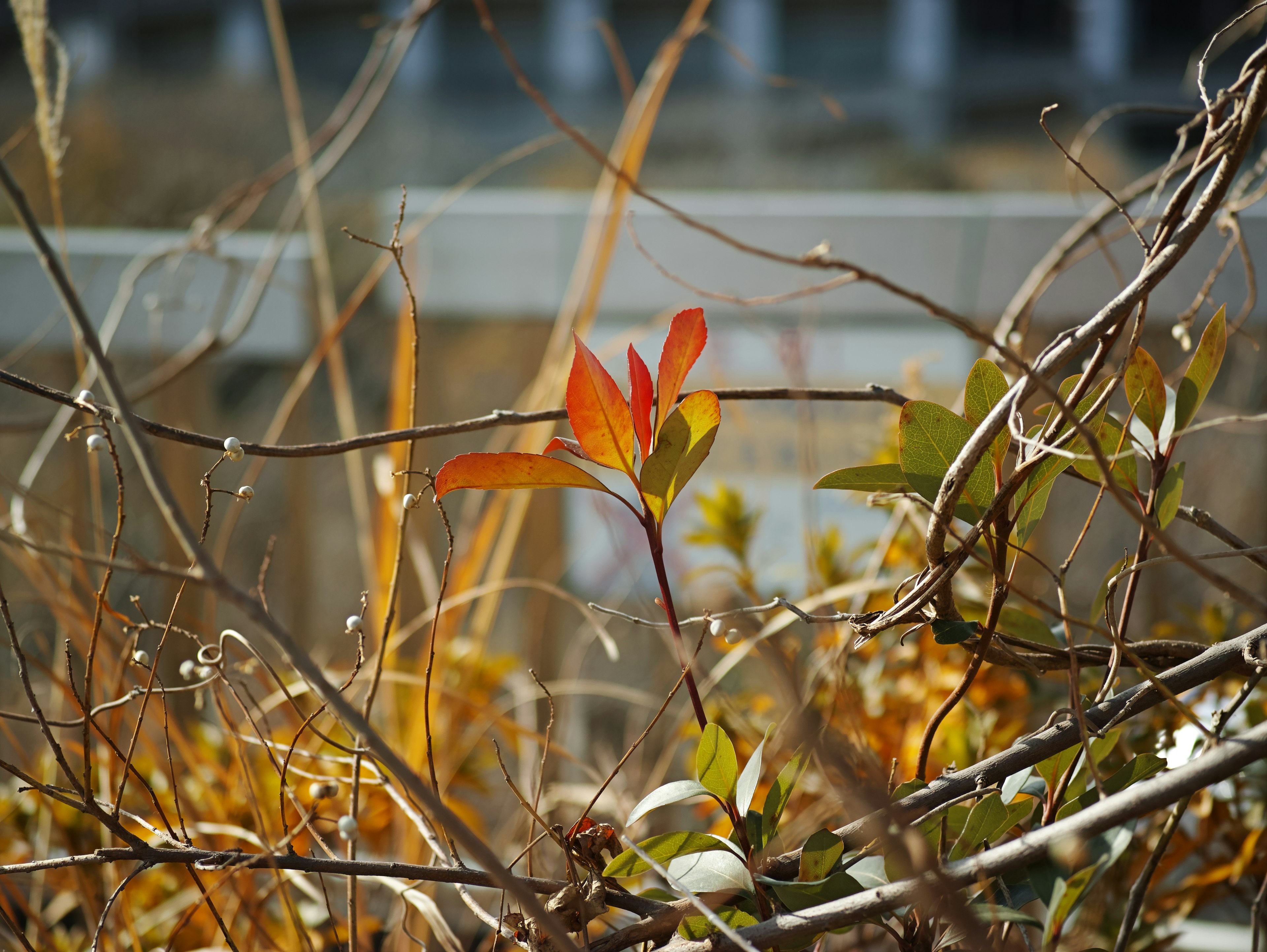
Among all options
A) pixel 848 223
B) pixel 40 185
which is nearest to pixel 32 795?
pixel 848 223

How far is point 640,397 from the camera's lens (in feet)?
0.83

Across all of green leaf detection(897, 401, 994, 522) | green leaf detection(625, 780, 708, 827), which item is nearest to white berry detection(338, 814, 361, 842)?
green leaf detection(625, 780, 708, 827)

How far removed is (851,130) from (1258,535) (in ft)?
27.5

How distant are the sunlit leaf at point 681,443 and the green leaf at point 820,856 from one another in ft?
0.31

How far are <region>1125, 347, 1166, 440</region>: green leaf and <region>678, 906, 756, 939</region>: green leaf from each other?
180mm

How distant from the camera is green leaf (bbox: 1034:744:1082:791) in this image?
0.87 feet

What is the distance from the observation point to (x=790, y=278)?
0.93 metres

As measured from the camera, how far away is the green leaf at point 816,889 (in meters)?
0.23

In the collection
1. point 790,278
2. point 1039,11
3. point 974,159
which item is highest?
point 1039,11

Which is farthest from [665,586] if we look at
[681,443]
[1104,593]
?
[1104,593]

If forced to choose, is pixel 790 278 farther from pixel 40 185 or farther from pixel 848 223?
pixel 40 185

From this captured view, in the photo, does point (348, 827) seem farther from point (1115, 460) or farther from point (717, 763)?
point (1115, 460)

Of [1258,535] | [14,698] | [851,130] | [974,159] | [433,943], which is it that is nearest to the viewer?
[433,943]

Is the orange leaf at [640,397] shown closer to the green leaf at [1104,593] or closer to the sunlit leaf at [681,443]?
the sunlit leaf at [681,443]
